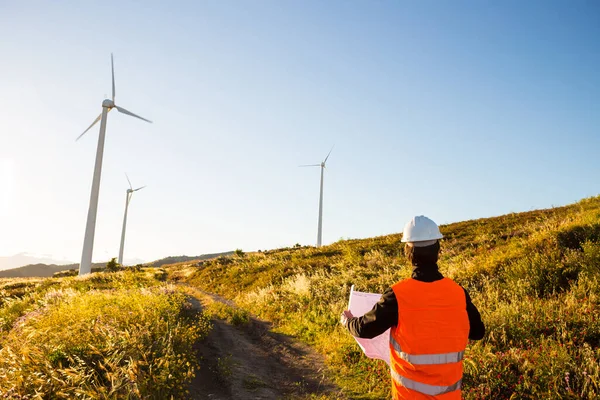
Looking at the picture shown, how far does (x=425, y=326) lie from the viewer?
350cm

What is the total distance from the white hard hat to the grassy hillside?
15.1ft

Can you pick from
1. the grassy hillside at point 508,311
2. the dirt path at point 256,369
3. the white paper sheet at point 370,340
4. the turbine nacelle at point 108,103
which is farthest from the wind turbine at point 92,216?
the white paper sheet at point 370,340

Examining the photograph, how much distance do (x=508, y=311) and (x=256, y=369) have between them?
626 cm

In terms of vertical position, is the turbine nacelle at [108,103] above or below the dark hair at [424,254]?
above

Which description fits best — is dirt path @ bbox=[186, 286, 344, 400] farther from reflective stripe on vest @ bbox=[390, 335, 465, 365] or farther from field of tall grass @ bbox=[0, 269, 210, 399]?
reflective stripe on vest @ bbox=[390, 335, 465, 365]

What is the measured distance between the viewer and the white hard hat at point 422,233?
375 cm

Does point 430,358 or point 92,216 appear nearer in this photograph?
point 430,358

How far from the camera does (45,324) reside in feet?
31.8

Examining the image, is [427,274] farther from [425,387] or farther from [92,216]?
[92,216]

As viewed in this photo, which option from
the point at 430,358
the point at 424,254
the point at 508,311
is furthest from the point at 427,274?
the point at 508,311

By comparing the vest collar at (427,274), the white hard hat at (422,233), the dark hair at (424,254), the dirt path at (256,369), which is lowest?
the dirt path at (256,369)

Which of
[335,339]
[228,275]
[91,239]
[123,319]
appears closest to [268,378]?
[335,339]

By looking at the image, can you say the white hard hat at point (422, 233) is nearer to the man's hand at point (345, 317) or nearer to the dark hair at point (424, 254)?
the dark hair at point (424, 254)

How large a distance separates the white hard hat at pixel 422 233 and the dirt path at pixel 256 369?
5.26 m
